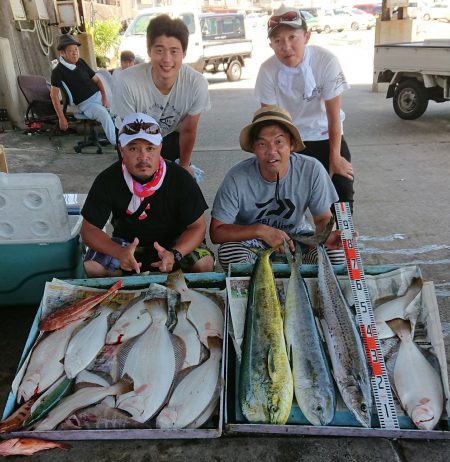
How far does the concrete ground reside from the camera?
1952 mm

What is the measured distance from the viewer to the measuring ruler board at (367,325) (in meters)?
1.91

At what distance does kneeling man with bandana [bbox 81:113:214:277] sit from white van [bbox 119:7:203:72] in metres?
11.6

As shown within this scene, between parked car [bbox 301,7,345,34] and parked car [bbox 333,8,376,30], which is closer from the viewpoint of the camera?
parked car [bbox 301,7,345,34]

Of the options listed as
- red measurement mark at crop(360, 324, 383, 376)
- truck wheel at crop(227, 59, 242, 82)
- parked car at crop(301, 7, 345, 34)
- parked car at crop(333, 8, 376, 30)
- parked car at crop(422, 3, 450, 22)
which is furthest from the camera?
parked car at crop(333, 8, 376, 30)

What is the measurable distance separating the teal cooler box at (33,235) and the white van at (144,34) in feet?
38.0

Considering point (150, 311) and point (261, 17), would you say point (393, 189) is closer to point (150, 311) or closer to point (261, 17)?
point (150, 311)

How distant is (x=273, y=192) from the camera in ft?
9.30

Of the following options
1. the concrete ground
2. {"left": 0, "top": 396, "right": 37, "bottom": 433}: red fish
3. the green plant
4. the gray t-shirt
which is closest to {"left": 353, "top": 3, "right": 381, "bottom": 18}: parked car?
the green plant

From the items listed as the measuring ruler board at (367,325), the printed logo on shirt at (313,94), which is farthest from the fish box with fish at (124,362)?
Result: the printed logo on shirt at (313,94)

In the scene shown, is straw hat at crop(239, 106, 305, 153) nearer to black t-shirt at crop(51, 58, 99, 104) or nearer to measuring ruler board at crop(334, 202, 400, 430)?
measuring ruler board at crop(334, 202, 400, 430)

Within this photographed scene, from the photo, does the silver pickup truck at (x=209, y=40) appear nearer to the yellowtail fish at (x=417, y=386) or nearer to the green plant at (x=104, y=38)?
the green plant at (x=104, y=38)

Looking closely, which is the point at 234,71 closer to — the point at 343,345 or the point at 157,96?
the point at 157,96

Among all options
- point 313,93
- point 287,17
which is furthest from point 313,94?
point 287,17

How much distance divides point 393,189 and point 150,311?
3775 mm
